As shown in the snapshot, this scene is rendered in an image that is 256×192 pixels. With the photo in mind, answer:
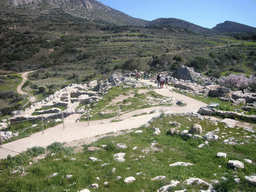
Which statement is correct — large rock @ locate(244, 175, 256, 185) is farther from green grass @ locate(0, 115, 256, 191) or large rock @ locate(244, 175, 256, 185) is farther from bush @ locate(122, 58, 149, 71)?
bush @ locate(122, 58, 149, 71)

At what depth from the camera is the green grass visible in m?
4.37

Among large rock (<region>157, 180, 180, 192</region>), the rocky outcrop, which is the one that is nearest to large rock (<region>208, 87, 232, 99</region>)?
the rocky outcrop

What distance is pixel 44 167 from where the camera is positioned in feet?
17.3

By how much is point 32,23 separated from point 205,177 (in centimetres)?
9951

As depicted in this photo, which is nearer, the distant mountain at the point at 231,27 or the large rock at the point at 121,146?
the large rock at the point at 121,146

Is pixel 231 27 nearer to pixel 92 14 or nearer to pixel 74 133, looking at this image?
pixel 92 14

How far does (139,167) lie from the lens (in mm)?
5320

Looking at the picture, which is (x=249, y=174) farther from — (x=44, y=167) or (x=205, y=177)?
(x=44, y=167)

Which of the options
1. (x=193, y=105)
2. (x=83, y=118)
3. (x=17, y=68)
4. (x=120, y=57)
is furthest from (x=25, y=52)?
(x=193, y=105)

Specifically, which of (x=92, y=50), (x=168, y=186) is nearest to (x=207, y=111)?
(x=168, y=186)

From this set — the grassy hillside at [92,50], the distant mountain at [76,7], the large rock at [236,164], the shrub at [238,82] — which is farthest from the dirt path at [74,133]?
the distant mountain at [76,7]

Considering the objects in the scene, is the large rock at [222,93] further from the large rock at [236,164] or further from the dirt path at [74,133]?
the large rock at [236,164]

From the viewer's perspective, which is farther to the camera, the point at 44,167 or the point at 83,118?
the point at 83,118

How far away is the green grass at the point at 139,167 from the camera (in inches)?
172
